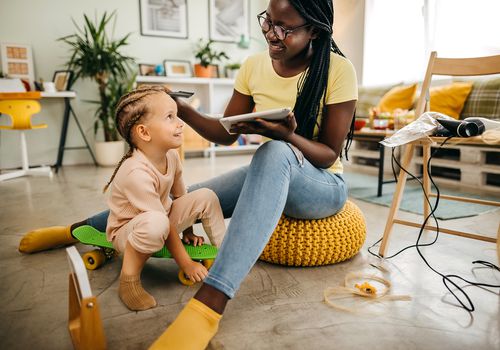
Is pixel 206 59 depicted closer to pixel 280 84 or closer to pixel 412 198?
pixel 412 198

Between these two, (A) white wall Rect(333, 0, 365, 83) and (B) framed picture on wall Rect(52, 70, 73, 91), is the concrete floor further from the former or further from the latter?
(A) white wall Rect(333, 0, 365, 83)

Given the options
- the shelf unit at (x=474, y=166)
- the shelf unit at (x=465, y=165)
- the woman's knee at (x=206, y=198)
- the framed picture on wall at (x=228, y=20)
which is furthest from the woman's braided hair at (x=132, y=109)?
the framed picture on wall at (x=228, y=20)

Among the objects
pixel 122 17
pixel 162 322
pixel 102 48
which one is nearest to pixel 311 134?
pixel 162 322

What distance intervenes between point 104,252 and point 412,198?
195cm

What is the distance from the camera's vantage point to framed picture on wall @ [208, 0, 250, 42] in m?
4.86

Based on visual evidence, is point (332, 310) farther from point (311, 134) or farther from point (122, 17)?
point (122, 17)

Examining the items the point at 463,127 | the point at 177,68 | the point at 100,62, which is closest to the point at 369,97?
the point at 177,68

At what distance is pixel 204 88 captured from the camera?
4875 millimetres

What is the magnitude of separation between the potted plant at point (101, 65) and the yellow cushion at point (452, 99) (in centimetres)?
308

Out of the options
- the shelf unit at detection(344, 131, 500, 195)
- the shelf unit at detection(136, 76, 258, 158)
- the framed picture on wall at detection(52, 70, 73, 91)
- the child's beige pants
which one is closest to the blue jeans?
the child's beige pants

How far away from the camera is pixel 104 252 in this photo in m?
1.38

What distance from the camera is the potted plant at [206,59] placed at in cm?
454

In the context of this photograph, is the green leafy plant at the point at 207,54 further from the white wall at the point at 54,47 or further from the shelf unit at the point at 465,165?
the shelf unit at the point at 465,165

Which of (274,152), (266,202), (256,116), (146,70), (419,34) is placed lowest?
(266,202)
